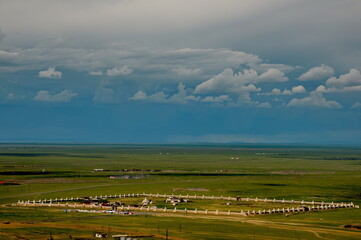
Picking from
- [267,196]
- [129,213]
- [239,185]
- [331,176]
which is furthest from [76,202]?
[331,176]

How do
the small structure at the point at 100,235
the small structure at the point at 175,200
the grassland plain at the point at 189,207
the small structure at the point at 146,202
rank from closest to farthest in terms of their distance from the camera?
the small structure at the point at 100,235, the grassland plain at the point at 189,207, the small structure at the point at 146,202, the small structure at the point at 175,200

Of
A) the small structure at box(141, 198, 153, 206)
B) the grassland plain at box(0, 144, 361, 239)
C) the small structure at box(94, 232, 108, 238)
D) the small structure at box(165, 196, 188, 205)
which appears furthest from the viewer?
the small structure at box(165, 196, 188, 205)

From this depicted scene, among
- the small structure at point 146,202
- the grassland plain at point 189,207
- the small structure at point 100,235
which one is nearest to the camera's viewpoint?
the small structure at point 100,235

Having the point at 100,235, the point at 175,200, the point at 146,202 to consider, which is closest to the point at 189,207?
the point at 175,200

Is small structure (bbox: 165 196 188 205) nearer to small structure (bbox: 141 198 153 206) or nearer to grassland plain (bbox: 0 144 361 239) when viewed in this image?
grassland plain (bbox: 0 144 361 239)

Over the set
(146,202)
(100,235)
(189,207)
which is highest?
(146,202)

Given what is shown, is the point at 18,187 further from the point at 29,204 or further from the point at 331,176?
the point at 331,176

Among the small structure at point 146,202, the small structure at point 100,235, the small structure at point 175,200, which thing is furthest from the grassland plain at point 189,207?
the small structure at point 146,202

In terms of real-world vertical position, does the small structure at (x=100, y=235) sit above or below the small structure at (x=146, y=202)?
below

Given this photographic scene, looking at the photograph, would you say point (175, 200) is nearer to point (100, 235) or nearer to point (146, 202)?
point (146, 202)

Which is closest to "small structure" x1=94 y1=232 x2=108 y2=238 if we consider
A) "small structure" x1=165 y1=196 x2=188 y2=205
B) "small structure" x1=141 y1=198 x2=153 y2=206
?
"small structure" x1=141 y1=198 x2=153 y2=206

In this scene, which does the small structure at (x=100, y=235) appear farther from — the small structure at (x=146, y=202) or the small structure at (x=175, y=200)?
the small structure at (x=175, y=200)
